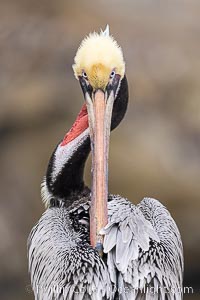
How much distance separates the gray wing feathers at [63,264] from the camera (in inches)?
113

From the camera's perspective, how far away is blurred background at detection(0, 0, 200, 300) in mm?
5281

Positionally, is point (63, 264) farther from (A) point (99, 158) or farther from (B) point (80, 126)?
(B) point (80, 126)

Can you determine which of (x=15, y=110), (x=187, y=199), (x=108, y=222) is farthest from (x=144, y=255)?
(x=15, y=110)

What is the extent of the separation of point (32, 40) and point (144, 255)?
2.87m

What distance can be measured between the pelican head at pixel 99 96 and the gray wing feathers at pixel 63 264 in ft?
0.35

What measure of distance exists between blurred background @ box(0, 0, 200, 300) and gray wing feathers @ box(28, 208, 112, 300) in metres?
1.86

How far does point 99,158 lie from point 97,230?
0.27 metres

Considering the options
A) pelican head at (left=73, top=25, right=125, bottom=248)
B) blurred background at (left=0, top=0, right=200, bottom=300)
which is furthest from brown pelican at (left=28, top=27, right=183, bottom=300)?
blurred background at (left=0, top=0, right=200, bottom=300)

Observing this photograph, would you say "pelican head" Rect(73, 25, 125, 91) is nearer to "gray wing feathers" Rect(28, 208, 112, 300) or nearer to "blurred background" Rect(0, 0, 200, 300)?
"gray wing feathers" Rect(28, 208, 112, 300)

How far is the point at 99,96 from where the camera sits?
10.7ft

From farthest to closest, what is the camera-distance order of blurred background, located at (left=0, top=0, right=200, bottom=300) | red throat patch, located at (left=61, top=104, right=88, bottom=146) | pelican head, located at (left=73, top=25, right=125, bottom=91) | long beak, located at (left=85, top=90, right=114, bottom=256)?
blurred background, located at (left=0, top=0, right=200, bottom=300)
red throat patch, located at (left=61, top=104, right=88, bottom=146)
pelican head, located at (left=73, top=25, right=125, bottom=91)
long beak, located at (left=85, top=90, right=114, bottom=256)

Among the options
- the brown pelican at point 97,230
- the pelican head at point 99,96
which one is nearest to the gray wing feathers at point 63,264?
the brown pelican at point 97,230

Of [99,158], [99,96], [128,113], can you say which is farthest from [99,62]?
[128,113]

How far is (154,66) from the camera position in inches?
217
